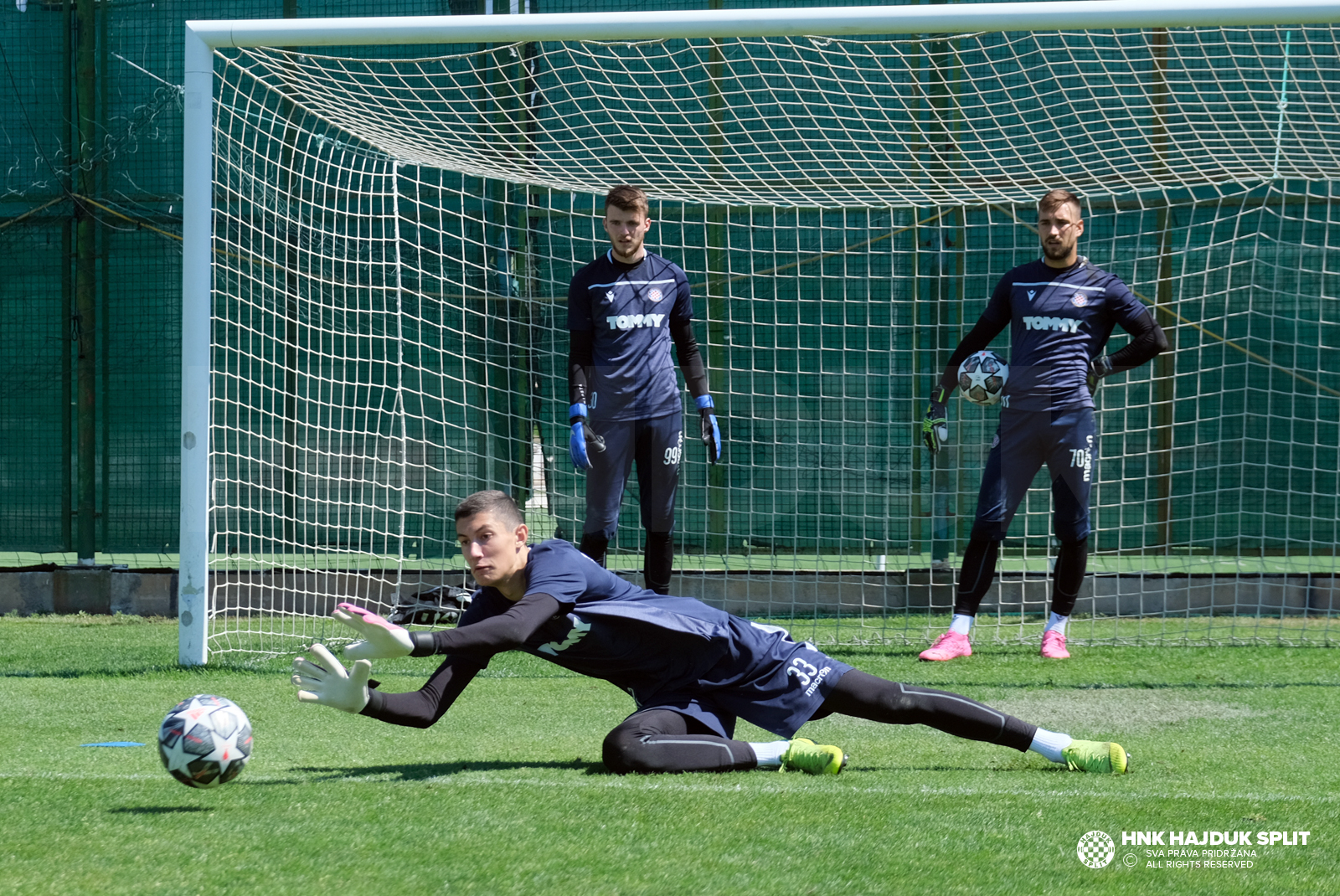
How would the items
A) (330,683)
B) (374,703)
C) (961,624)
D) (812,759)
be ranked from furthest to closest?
(961,624)
(812,759)
(374,703)
(330,683)

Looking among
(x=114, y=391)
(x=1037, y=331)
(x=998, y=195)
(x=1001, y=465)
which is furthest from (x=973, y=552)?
(x=114, y=391)

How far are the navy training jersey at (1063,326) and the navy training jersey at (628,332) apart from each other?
70.1 inches

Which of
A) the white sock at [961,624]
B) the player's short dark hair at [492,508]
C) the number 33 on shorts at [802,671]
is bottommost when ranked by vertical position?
the white sock at [961,624]

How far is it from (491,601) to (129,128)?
6.66 meters

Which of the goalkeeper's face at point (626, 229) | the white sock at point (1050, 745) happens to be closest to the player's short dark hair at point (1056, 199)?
the goalkeeper's face at point (626, 229)

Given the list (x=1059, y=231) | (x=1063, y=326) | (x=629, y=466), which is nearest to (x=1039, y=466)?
(x=1063, y=326)

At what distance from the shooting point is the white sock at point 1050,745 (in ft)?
12.4

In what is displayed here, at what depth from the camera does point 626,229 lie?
604 centimetres

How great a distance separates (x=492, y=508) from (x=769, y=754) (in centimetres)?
111

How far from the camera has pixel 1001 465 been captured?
641 centimetres

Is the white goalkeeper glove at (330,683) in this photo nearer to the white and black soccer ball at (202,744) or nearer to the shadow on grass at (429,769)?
the white and black soccer ball at (202,744)

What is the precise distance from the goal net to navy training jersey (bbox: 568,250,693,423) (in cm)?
166

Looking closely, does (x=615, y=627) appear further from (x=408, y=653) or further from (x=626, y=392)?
(x=626, y=392)

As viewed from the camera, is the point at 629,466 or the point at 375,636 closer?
the point at 375,636
